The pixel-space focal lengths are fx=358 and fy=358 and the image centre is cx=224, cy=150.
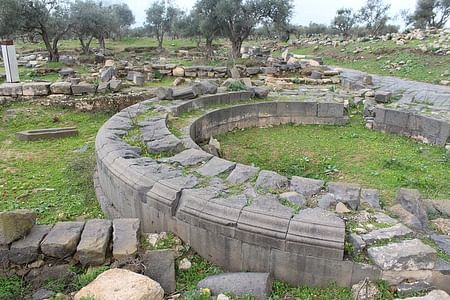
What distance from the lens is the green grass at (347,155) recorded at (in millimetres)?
5191

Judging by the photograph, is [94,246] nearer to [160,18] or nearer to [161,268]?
[161,268]

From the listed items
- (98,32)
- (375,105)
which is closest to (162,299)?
(375,105)

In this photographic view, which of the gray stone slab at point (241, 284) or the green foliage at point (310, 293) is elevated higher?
the gray stone slab at point (241, 284)

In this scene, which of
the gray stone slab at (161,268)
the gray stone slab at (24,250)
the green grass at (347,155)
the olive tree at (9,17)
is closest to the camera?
the gray stone slab at (161,268)

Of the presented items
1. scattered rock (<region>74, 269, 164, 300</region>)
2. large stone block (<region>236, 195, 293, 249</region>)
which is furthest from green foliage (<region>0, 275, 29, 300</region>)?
large stone block (<region>236, 195, 293, 249</region>)

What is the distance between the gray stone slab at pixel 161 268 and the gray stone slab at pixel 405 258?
1536mm

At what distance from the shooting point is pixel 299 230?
2.80 metres

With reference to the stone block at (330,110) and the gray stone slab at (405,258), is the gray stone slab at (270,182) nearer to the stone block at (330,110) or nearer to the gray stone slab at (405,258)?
the gray stone slab at (405,258)

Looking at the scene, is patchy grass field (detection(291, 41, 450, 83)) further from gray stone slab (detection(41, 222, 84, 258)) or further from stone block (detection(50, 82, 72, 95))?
gray stone slab (detection(41, 222, 84, 258))

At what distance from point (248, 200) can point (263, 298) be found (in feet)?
2.97

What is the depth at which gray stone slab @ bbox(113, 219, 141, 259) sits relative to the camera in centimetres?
293

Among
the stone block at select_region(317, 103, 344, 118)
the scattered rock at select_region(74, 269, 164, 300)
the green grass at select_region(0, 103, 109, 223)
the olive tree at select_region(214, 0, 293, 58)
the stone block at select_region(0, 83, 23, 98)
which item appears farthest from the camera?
the olive tree at select_region(214, 0, 293, 58)

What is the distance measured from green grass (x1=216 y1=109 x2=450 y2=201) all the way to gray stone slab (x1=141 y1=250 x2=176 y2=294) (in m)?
2.85

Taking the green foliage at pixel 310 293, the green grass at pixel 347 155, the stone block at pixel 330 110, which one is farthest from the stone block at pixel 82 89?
the green foliage at pixel 310 293
